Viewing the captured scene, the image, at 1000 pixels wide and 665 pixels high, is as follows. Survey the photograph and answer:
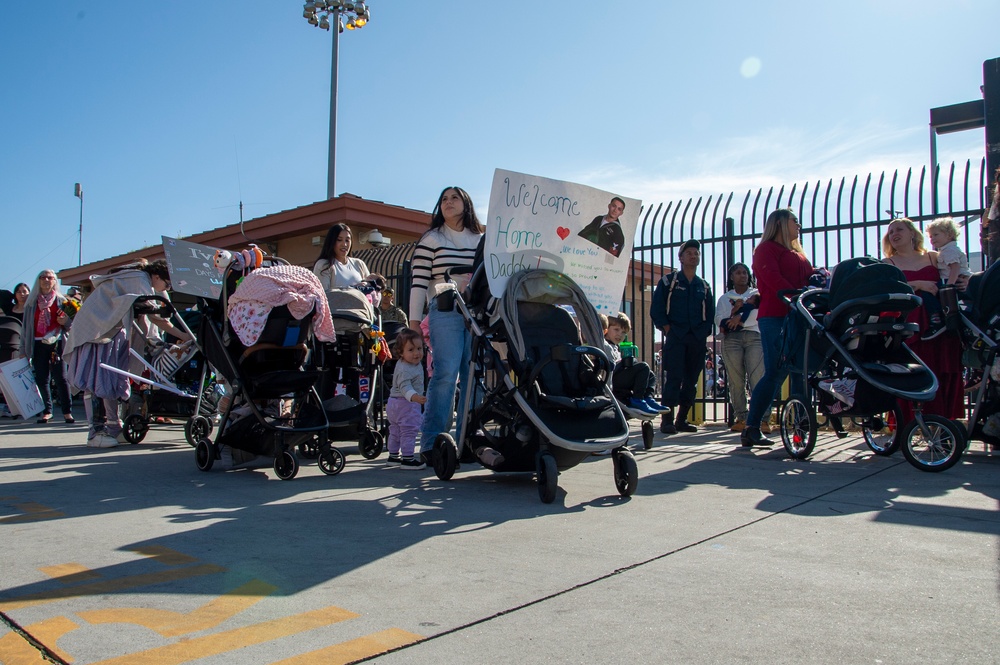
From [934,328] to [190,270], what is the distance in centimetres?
648

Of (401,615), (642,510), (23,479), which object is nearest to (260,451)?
(23,479)

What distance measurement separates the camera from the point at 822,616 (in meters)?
2.57

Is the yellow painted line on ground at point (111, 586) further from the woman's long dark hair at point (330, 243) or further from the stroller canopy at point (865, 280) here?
the stroller canopy at point (865, 280)

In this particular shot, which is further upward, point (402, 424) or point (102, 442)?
point (402, 424)

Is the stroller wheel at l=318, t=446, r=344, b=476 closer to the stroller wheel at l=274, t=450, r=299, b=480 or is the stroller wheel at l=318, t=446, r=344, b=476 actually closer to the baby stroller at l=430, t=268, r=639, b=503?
the stroller wheel at l=274, t=450, r=299, b=480

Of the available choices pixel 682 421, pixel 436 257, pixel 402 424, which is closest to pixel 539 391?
pixel 436 257

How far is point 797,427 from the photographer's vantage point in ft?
20.0

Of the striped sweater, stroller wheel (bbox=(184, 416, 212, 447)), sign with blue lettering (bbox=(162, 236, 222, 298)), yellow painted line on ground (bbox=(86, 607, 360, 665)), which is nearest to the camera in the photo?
yellow painted line on ground (bbox=(86, 607, 360, 665))

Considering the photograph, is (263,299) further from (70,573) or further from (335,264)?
(70,573)

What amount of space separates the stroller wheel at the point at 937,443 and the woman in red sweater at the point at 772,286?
1285 millimetres

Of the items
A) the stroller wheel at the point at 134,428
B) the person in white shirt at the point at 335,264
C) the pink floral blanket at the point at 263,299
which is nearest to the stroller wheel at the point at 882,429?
the pink floral blanket at the point at 263,299

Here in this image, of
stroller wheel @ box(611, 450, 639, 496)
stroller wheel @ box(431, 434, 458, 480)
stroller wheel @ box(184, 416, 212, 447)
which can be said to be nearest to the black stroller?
stroller wheel @ box(611, 450, 639, 496)

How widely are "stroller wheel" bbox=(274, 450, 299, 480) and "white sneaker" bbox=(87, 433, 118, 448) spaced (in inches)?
116

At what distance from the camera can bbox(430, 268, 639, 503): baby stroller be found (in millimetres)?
4578
